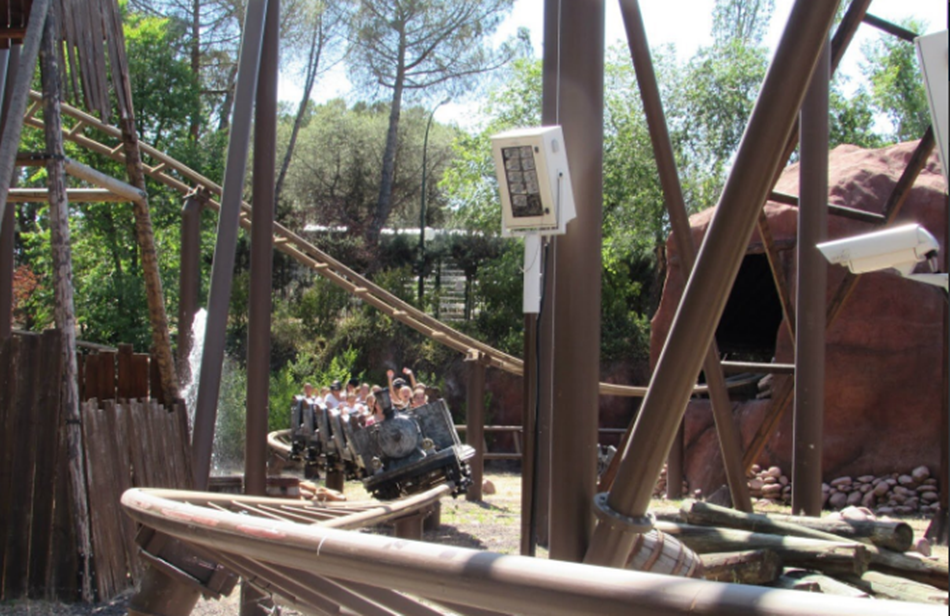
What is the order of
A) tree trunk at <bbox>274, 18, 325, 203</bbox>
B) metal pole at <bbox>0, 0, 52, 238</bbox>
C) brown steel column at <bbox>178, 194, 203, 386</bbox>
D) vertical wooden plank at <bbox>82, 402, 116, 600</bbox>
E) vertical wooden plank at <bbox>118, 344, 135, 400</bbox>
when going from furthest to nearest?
tree trunk at <bbox>274, 18, 325, 203</bbox>, brown steel column at <bbox>178, 194, 203, 386</bbox>, vertical wooden plank at <bbox>118, 344, 135, 400</bbox>, vertical wooden plank at <bbox>82, 402, 116, 600</bbox>, metal pole at <bbox>0, 0, 52, 238</bbox>

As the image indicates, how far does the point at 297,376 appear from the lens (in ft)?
67.2

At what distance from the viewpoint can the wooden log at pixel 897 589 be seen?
441cm

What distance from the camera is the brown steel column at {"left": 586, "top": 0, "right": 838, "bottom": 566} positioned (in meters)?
2.28

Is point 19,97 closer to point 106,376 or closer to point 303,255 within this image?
point 106,376

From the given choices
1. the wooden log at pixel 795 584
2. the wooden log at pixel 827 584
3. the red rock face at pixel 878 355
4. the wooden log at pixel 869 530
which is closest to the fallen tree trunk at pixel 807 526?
the wooden log at pixel 869 530

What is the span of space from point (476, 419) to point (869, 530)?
5789 millimetres

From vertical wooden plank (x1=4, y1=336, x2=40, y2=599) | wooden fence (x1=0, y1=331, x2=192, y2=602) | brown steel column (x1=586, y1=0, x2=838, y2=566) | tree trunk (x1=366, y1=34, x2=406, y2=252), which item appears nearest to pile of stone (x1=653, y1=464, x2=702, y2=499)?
wooden fence (x1=0, y1=331, x2=192, y2=602)

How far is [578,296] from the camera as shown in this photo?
3062 millimetres

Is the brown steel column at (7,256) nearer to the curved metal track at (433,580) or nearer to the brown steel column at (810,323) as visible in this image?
the curved metal track at (433,580)

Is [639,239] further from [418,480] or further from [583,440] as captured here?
[583,440]

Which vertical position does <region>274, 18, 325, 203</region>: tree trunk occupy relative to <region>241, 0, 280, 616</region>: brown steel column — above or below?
above

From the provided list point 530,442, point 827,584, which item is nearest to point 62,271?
point 530,442

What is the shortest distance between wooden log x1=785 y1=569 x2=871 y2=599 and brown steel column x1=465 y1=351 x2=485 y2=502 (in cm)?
578

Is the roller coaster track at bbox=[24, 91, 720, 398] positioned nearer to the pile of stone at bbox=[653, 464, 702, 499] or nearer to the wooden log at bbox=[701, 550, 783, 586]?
the pile of stone at bbox=[653, 464, 702, 499]
